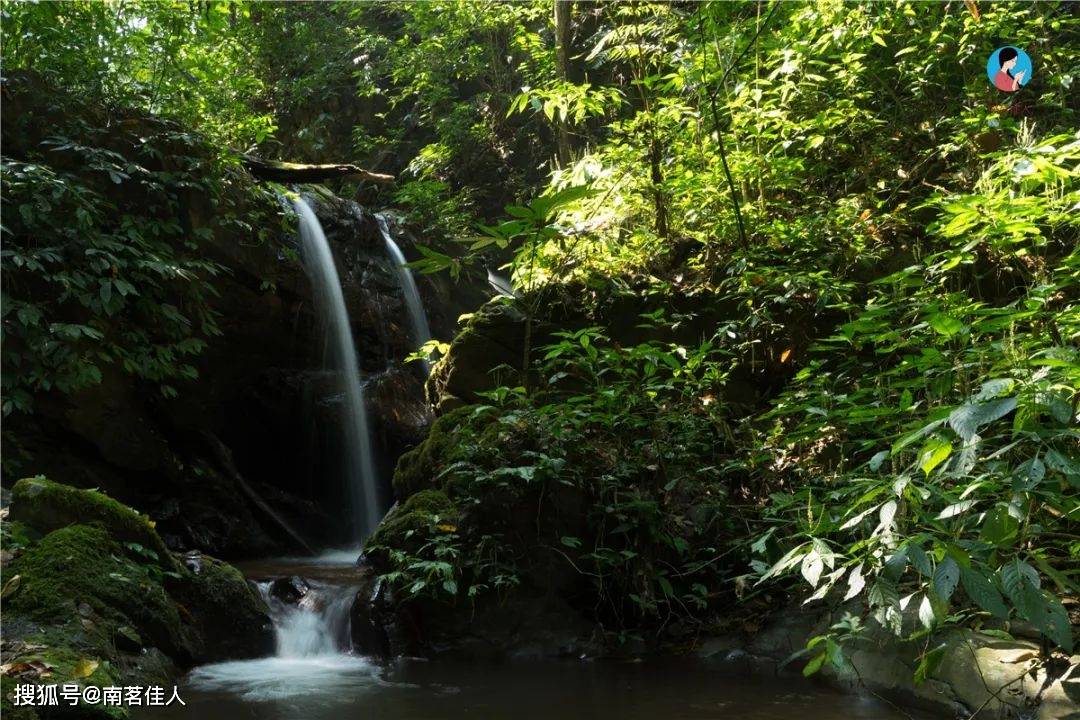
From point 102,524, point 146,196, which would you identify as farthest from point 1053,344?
point 146,196

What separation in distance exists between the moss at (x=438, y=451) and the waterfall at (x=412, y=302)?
3992 millimetres

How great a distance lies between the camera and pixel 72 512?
4.70 meters

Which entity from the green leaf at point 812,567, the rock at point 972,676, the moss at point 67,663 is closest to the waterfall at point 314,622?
the moss at point 67,663

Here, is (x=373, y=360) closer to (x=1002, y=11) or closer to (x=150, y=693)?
(x=150, y=693)

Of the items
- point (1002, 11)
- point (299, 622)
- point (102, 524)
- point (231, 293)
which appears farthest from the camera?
point (231, 293)

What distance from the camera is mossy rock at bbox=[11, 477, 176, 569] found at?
464cm

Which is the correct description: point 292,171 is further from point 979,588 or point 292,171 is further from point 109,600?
point 979,588

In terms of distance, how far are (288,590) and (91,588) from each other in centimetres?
169

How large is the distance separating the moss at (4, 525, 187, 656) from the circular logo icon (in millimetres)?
6992

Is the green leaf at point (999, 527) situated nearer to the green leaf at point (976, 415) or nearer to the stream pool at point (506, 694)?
the green leaf at point (976, 415)

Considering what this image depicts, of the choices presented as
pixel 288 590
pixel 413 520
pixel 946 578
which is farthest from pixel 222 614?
pixel 946 578

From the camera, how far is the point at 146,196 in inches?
282

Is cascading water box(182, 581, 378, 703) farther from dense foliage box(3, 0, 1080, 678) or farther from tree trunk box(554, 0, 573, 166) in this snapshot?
tree trunk box(554, 0, 573, 166)

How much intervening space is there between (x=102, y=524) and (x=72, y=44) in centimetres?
476
